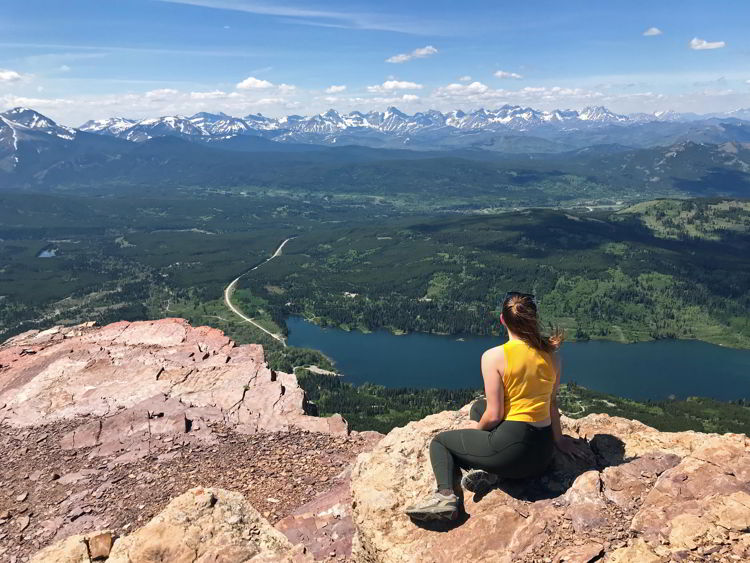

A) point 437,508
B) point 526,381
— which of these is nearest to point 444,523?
point 437,508

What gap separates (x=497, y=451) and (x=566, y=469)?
2.33 metres

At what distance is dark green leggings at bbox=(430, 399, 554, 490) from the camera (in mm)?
9914

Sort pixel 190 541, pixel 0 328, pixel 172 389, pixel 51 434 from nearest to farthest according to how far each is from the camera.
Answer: pixel 190 541 → pixel 51 434 → pixel 172 389 → pixel 0 328

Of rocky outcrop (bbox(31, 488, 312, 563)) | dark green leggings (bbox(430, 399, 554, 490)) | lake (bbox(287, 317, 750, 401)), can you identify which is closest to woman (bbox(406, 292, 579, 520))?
dark green leggings (bbox(430, 399, 554, 490))

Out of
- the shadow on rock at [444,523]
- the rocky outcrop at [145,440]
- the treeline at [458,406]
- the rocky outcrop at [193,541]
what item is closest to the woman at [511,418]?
the shadow on rock at [444,523]

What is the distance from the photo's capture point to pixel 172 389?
23750 mm

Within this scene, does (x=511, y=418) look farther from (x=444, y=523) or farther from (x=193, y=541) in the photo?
(x=193, y=541)

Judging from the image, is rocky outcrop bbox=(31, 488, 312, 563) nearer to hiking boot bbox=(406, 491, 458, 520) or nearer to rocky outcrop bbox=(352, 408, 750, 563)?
rocky outcrop bbox=(352, 408, 750, 563)

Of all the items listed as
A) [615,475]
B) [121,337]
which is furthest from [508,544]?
[121,337]

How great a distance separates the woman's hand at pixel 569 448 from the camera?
11.6 metres

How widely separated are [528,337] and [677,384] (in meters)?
159

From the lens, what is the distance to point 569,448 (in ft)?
38.2

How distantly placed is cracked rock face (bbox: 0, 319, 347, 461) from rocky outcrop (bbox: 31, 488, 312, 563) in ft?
21.7

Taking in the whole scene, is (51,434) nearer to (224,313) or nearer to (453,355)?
(453,355)
